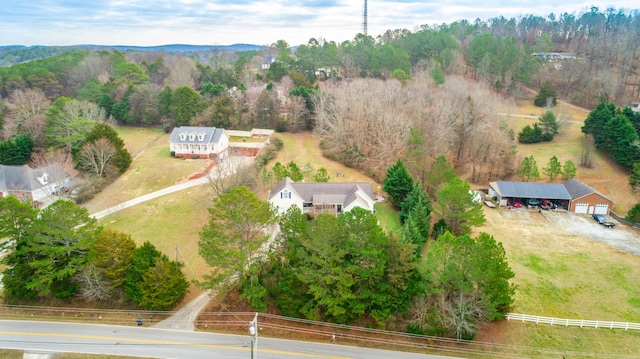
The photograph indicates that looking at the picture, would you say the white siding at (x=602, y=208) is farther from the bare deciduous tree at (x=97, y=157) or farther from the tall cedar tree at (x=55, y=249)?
the bare deciduous tree at (x=97, y=157)

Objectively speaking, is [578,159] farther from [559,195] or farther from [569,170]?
[559,195]

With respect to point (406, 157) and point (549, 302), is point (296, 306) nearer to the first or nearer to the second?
point (549, 302)

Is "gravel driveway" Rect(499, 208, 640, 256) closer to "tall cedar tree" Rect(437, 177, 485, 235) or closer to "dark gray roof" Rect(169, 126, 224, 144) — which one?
"tall cedar tree" Rect(437, 177, 485, 235)

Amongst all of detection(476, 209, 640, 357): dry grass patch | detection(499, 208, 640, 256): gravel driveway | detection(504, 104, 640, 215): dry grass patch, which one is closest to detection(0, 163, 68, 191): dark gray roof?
detection(476, 209, 640, 357): dry grass patch

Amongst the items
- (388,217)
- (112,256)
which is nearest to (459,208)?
(388,217)

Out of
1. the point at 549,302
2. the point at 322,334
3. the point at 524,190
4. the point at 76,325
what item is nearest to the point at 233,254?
the point at 322,334
